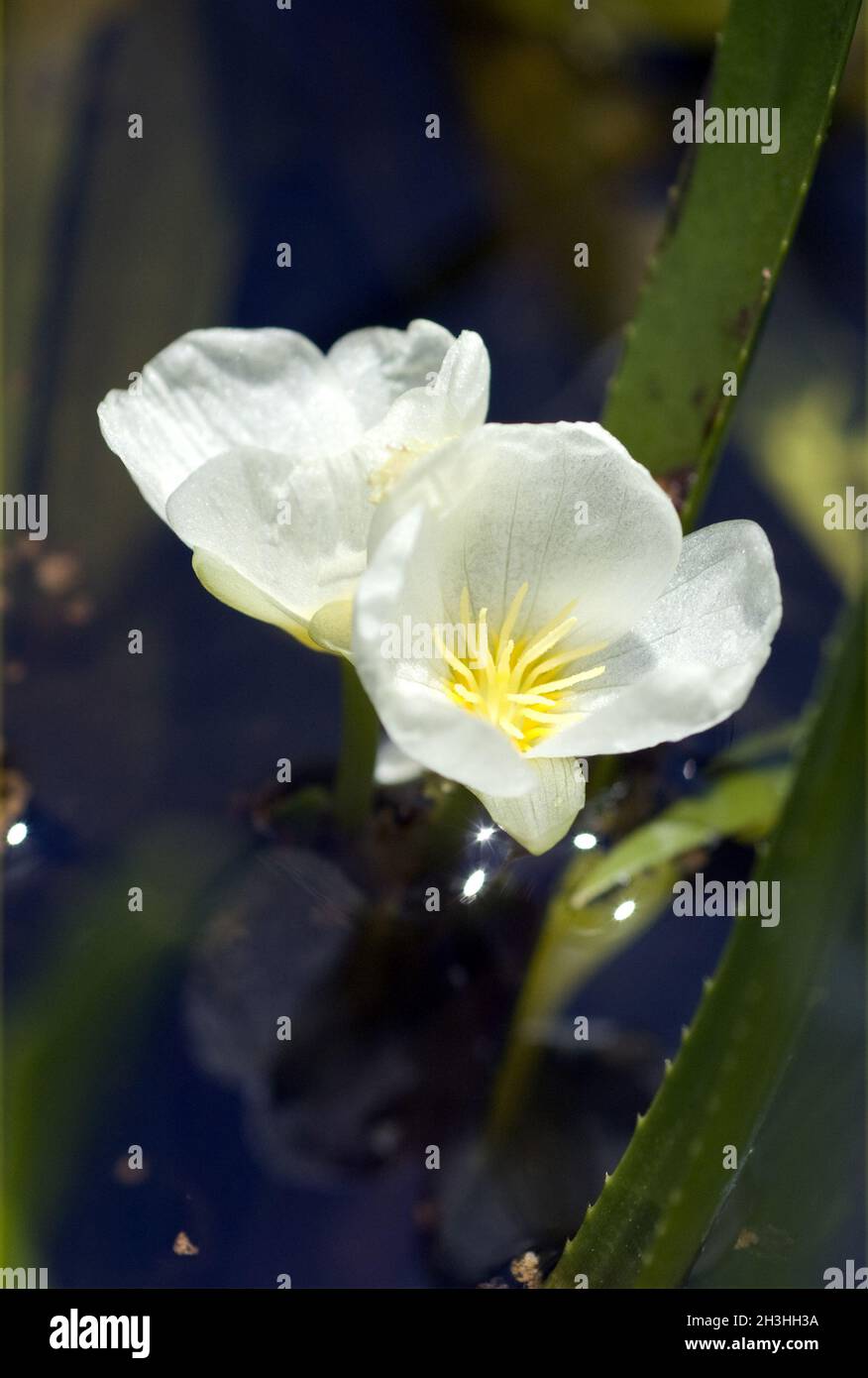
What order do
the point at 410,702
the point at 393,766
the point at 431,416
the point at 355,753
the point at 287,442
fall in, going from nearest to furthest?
the point at 410,702 → the point at 431,416 → the point at 287,442 → the point at 355,753 → the point at 393,766

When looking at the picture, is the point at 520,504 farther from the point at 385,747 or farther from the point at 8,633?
the point at 8,633

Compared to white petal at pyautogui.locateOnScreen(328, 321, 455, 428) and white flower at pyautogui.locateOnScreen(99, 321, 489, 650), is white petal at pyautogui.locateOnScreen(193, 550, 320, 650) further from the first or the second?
white petal at pyautogui.locateOnScreen(328, 321, 455, 428)

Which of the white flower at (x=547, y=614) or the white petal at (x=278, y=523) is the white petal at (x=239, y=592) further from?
the white flower at (x=547, y=614)

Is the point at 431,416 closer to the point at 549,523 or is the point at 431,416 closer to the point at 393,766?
the point at 549,523

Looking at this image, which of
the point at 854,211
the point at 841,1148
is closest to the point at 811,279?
the point at 854,211

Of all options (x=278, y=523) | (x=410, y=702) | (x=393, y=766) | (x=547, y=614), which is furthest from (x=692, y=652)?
(x=393, y=766)

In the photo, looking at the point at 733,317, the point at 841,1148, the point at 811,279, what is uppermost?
the point at 811,279

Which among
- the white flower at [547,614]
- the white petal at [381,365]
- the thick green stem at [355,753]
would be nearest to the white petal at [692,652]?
the white flower at [547,614]
